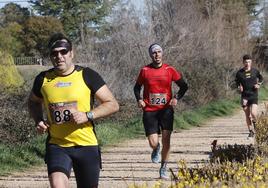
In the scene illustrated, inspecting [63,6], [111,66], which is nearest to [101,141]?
[111,66]

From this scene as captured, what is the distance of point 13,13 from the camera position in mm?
73688

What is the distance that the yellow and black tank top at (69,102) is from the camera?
5.92m

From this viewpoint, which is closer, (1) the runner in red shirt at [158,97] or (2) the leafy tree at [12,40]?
(1) the runner in red shirt at [158,97]

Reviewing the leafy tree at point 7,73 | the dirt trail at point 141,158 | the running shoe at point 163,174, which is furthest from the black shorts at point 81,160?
the leafy tree at point 7,73

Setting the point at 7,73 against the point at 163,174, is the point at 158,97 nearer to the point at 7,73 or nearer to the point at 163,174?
the point at 163,174

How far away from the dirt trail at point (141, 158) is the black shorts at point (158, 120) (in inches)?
29.5

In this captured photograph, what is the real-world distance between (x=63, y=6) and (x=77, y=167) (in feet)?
196

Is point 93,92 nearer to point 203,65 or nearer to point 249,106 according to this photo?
point 249,106

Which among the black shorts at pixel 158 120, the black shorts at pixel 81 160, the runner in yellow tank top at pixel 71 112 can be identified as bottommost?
the black shorts at pixel 158 120

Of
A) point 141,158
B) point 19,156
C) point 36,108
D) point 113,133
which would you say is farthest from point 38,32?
point 36,108

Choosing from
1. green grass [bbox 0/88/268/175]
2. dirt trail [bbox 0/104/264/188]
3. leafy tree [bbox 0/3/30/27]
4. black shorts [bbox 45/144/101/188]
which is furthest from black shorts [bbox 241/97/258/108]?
leafy tree [bbox 0/3/30/27]

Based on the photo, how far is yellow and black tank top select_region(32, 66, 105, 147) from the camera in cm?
592

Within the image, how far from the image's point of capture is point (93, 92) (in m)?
6.03

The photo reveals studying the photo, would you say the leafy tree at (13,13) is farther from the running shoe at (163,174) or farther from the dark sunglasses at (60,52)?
the dark sunglasses at (60,52)
